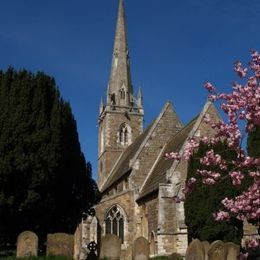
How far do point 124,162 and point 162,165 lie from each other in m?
9.48

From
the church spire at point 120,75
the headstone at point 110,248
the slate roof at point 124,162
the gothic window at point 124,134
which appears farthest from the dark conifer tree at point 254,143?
the church spire at point 120,75

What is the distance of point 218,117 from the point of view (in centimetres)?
2827

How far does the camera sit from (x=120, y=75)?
48094 millimetres

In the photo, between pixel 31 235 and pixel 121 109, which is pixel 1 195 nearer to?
pixel 31 235

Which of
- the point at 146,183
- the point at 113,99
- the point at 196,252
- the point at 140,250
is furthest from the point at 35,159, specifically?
the point at 113,99

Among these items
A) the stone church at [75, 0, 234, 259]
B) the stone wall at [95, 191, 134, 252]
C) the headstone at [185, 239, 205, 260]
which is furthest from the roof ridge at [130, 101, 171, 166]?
the headstone at [185, 239, 205, 260]

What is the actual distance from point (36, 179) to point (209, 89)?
355 inches

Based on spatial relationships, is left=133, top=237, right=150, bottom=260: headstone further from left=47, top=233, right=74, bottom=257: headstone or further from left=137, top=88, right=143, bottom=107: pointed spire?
left=137, top=88, right=143, bottom=107: pointed spire

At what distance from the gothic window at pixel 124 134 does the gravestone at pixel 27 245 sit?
34.5 m

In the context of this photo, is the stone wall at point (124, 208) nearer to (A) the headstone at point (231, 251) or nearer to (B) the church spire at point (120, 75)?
(B) the church spire at point (120, 75)

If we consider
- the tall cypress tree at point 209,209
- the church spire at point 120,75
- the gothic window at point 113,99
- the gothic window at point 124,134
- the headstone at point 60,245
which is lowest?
the headstone at point 60,245

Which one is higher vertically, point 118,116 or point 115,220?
point 118,116

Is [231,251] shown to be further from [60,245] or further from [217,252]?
[60,245]

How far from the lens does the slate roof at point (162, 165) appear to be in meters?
27.1
